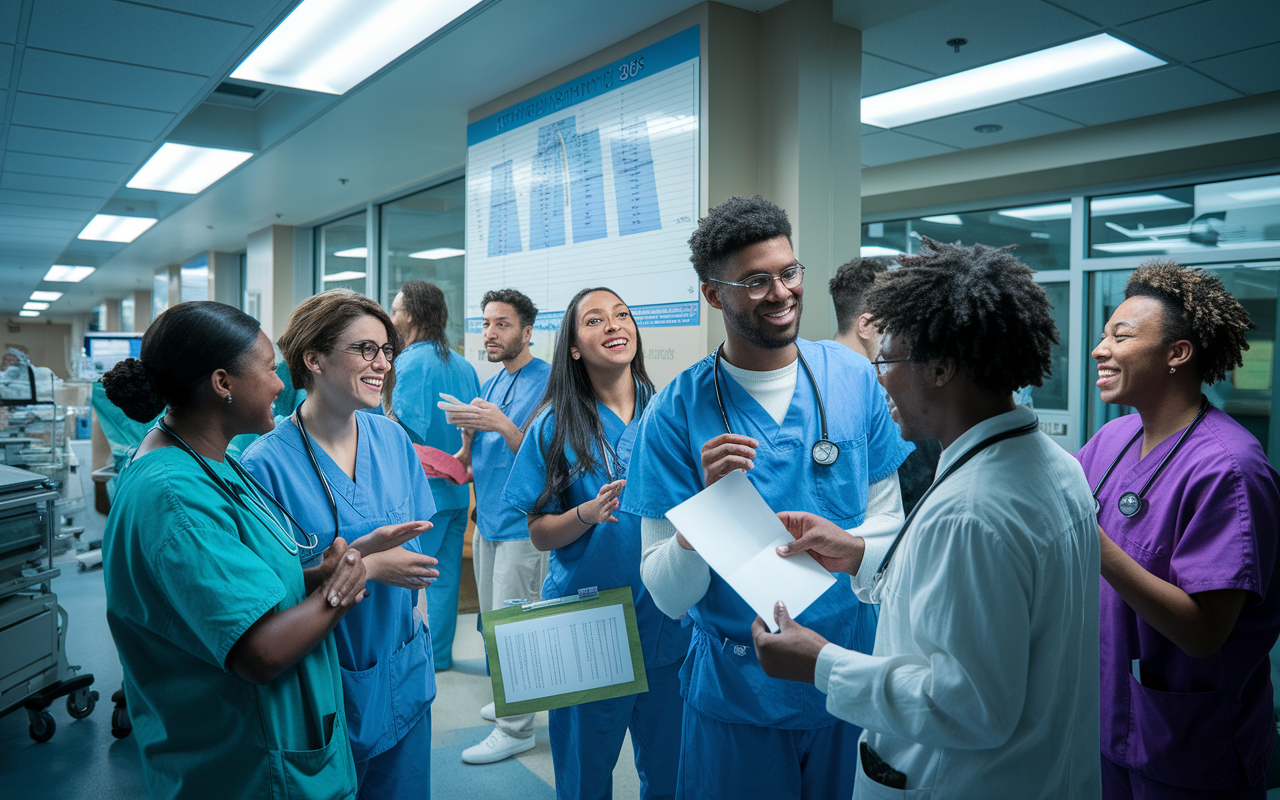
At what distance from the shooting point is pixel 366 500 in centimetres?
168

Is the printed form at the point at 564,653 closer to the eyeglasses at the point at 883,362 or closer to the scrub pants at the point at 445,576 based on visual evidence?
the eyeglasses at the point at 883,362

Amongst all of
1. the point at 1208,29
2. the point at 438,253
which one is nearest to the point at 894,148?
the point at 1208,29

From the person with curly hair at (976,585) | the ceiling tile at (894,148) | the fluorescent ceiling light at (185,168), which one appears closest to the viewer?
the person with curly hair at (976,585)

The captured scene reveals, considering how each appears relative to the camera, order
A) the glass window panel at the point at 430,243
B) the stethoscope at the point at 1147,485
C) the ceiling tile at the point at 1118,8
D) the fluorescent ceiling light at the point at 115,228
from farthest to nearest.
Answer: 1. the fluorescent ceiling light at the point at 115,228
2. the glass window panel at the point at 430,243
3. the ceiling tile at the point at 1118,8
4. the stethoscope at the point at 1147,485

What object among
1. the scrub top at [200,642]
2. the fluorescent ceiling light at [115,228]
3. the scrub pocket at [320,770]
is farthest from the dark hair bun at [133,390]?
the fluorescent ceiling light at [115,228]

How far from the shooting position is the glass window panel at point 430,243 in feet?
21.1

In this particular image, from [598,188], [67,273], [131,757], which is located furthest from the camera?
[67,273]

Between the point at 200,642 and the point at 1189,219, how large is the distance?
19.0 ft

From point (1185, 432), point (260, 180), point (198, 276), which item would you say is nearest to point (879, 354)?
point (1185, 432)

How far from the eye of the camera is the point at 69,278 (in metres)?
11.9

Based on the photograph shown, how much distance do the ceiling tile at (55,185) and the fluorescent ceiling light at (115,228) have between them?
4.92 ft

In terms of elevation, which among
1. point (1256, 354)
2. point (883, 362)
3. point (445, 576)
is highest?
point (1256, 354)

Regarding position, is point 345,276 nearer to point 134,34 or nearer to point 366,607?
point 134,34

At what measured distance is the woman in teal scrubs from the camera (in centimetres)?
118
